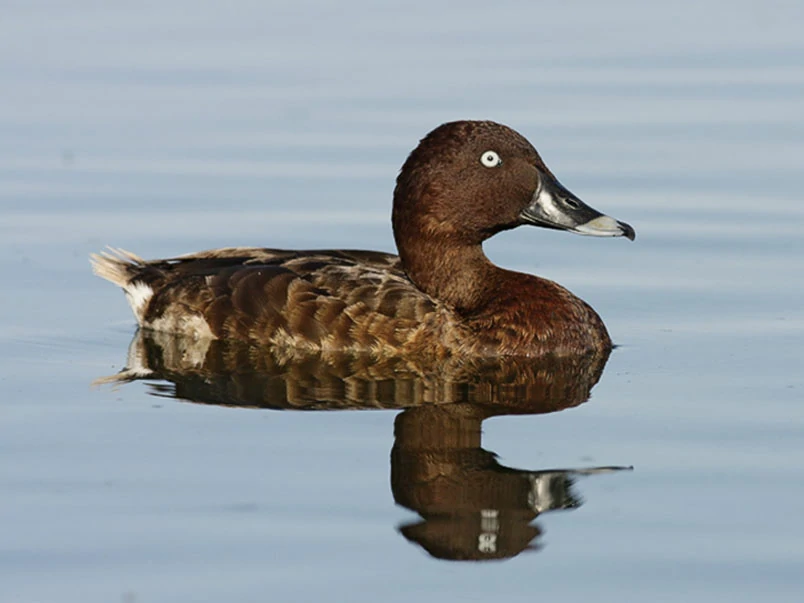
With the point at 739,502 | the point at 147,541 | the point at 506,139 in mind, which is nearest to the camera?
the point at 147,541

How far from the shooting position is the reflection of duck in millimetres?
5578

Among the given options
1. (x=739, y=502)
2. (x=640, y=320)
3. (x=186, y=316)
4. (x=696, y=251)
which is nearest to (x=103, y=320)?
(x=186, y=316)

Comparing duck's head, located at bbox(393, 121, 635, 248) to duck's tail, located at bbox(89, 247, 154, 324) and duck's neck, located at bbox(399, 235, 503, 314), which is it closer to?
duck's neck, located at bbox(399, 235, 503, 314)

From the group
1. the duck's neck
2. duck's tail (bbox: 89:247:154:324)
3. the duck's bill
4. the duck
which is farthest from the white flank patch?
the duck's bill

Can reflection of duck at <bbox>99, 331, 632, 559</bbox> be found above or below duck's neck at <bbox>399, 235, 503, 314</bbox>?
below

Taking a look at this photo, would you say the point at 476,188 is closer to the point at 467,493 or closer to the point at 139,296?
the point at 139,296

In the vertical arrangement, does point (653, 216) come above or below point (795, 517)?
above

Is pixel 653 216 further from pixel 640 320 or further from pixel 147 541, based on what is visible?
pixel 147 541

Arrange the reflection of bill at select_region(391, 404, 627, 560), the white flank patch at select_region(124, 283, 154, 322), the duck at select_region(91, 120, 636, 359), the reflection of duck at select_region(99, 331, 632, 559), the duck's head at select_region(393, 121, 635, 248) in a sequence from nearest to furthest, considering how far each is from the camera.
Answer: the reflection of bill at select_region(391, 404, 627, 560) < the reflection of duck at select_region(99, 331, 632, 559) < the duck at select_region(91, 120, 636, 359) < the duck's head at select_region(393, 121, 635, 248) < the white flank patch at select_region(124, 283, 154, 322)

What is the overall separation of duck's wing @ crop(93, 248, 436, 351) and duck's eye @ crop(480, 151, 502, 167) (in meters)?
0.75

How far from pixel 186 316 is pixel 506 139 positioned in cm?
194

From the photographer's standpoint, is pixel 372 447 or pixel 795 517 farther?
pixel 372 447

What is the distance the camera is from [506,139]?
8.30 metres

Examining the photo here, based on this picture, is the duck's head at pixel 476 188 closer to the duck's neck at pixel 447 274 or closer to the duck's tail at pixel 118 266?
the duck's neck at pixel 447 274
